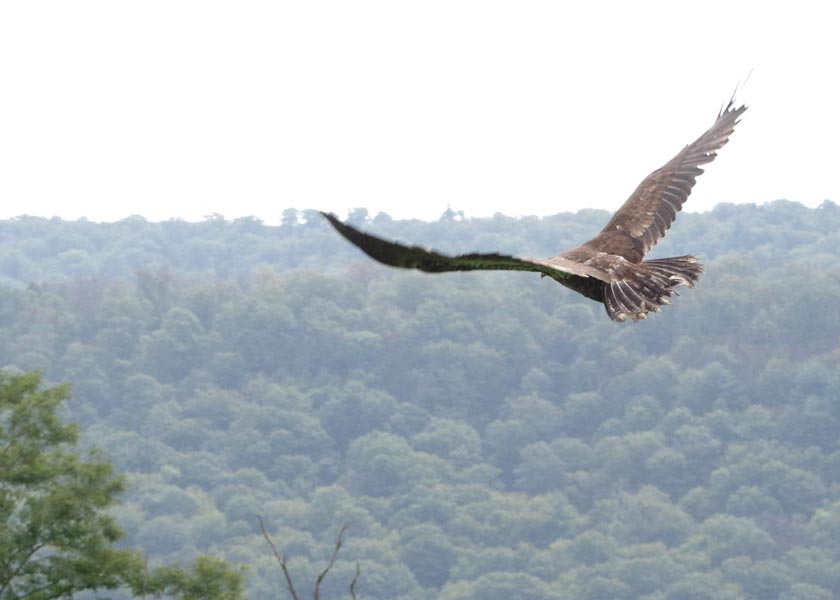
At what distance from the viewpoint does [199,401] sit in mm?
105812

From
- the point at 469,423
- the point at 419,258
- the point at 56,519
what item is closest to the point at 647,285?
the point at 419,258

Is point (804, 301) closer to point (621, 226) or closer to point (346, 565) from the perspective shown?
point (346, 565)

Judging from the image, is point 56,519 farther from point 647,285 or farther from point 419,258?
point 419,258

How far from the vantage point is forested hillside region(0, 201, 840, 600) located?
83.6 meters

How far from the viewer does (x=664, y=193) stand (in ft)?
33.5

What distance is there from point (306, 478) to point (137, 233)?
232 feet

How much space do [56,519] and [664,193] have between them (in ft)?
48.8

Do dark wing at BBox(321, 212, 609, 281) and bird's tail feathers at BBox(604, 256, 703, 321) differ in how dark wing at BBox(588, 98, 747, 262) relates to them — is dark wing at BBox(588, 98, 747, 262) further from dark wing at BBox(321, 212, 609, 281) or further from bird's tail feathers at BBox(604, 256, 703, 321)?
dark wing at BBox(321, 212, 609, 281)

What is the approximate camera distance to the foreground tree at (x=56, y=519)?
22641 millimetres

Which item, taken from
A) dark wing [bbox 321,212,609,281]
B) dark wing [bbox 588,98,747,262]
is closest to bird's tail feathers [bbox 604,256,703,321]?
dark wing [bbox 588,98,747,262]

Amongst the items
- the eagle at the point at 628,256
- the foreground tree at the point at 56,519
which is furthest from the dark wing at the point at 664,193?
the foreground tree at the point at 56,519

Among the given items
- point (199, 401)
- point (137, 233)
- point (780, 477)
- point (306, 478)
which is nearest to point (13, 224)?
point (137, 233)

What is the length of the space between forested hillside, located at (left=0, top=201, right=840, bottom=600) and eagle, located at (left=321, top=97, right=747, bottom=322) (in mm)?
67815

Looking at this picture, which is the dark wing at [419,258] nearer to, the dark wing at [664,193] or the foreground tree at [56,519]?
the dark wing at [664,193]
